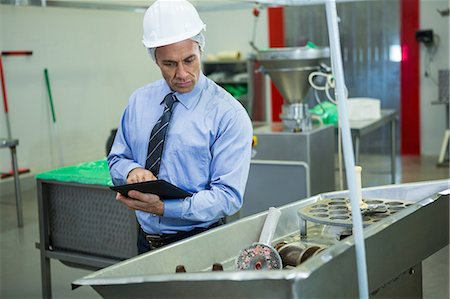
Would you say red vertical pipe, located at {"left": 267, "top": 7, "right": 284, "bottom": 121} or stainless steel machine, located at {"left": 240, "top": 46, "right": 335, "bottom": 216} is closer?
stainless steel machine, located at {"left": 240, "top": 46, "right": 335, "bottom": 216}

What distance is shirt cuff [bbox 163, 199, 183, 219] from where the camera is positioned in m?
2.01

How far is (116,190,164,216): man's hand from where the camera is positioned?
201 cm

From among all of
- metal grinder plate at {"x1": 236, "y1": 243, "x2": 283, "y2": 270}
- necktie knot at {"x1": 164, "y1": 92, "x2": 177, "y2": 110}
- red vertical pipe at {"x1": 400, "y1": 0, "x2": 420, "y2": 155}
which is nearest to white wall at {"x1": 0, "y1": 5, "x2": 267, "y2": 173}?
red vertical pipe at {"x1": 400, "y1": 0, "x2": 420, "y2": 155}

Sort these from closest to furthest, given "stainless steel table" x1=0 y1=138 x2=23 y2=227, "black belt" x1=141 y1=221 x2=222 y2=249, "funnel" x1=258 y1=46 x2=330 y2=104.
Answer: "black belt" x1=141 y1=221 x2=222 y2=249 → "funnel" x1=258 y1=46 x2=330 y2=104 → "stainless steel table" x1=0 y1=138 x2=23 y2=227

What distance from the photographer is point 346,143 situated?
4.65 feet

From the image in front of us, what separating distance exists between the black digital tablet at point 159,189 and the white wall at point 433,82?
5.88m

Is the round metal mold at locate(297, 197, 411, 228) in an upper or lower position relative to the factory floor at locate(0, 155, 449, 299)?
upper

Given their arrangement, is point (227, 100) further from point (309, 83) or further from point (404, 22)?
point (404, 22)

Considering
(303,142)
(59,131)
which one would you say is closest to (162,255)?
(303,142)

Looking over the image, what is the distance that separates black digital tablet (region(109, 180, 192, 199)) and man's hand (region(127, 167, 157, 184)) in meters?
0.05

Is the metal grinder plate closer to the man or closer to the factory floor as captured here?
the man

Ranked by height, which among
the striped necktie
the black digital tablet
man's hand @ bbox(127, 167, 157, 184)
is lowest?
the black digital tablet

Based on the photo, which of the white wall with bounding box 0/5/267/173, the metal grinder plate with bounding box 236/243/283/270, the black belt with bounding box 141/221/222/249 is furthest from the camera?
the white wall with bounding box 0/5/267/173

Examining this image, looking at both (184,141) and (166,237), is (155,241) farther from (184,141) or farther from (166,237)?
(184,141)
